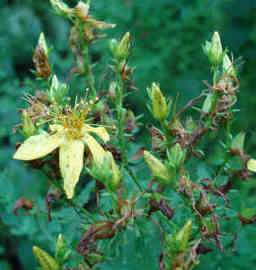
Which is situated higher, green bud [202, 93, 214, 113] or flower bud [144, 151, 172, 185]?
green bud [202, 93, 214, 113]

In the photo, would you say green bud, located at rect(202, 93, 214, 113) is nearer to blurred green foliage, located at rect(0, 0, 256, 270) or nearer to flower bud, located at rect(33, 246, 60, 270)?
flower bud, located at rect(33, 246, 60, 270)

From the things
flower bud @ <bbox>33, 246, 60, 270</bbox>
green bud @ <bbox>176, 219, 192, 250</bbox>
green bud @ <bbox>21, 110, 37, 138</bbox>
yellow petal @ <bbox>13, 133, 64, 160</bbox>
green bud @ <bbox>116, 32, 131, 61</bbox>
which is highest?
green bud @ <bbox>116, 32, 131, 61</bbox>

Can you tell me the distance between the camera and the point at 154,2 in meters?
2.59

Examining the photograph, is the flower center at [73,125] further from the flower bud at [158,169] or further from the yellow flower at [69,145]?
the flower bud at [158,169]

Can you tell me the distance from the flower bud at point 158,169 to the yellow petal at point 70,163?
0.22 meters

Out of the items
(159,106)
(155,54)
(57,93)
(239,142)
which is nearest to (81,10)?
(57,93)

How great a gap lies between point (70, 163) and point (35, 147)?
115mm

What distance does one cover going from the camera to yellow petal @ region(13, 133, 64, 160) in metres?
1.29

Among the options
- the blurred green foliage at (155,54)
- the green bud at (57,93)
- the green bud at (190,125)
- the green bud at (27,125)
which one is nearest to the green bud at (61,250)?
the green bud at (27,125)

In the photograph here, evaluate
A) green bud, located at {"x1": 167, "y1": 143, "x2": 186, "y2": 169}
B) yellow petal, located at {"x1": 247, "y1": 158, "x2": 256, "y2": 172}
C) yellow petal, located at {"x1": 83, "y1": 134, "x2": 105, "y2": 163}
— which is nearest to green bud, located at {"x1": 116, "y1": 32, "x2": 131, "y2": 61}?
yellow petal, located at {"x1": 83, "y1": 134, "x2": 105, "y2": 163}

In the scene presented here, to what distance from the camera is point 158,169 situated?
1261 millimetres

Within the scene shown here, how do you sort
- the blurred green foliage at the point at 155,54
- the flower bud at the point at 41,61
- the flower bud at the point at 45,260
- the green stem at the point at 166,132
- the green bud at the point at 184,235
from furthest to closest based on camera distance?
Result: 1. the blurred green foliage at the point at 155,54
2. the flower bud at the point at 41,61
3. the green stem at the point at 166,132
4. the flower bud at the point at 45,260
5. the green bud at the point at 184,235

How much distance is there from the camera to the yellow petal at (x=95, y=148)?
4.39 ft

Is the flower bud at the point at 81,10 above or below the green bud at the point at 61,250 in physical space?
above
